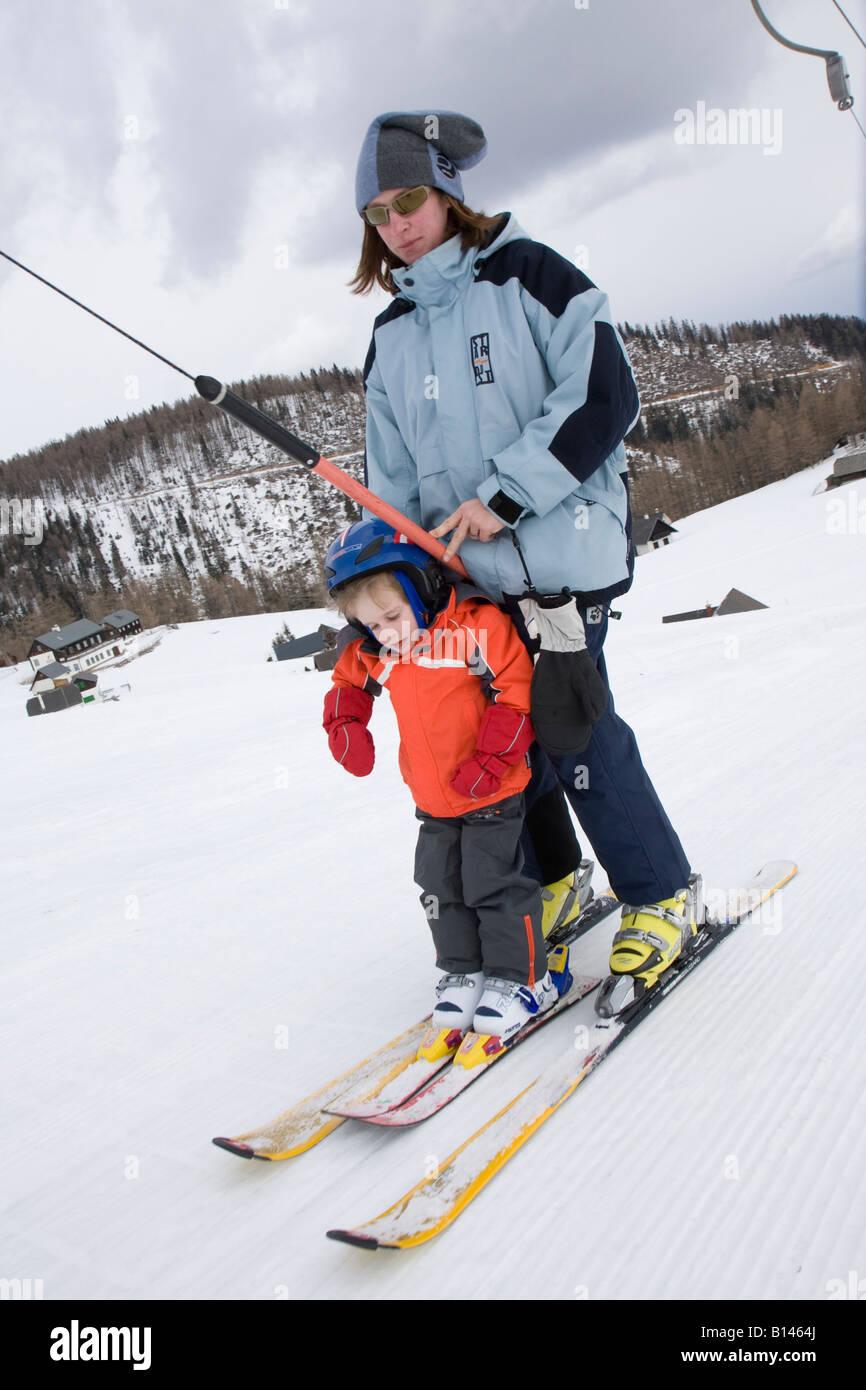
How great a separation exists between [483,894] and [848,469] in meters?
53.7

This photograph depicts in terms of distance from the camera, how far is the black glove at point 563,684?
2066 millimetres

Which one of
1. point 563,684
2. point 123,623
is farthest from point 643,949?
point 123,623

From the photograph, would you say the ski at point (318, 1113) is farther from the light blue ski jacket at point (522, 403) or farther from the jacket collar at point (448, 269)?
the jacket collar at point (448, 269)

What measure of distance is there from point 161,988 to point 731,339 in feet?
617

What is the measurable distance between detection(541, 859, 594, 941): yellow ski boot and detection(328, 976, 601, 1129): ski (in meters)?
0.47

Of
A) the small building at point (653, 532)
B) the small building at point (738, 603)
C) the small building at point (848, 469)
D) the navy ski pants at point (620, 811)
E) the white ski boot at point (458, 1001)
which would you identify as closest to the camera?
the white ski boot at point (458, 1001)

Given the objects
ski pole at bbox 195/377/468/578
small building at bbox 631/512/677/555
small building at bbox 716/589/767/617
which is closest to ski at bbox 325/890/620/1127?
ski pole at bbox 195/377/468/578

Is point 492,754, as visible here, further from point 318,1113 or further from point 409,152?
point 409,152

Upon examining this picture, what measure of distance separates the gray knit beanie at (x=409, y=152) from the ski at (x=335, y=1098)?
2.27m

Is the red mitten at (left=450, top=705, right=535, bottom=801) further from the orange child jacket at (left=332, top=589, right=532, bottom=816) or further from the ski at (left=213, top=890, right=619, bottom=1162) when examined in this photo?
the ski at (left=213, top=890, right=619, bottom=1162)

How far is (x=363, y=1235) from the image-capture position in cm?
150

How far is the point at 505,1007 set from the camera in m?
2.13

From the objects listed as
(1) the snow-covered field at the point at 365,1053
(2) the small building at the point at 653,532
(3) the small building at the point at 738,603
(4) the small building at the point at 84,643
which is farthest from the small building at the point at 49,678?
(1) the snow-covered field at the point at 365,1053
